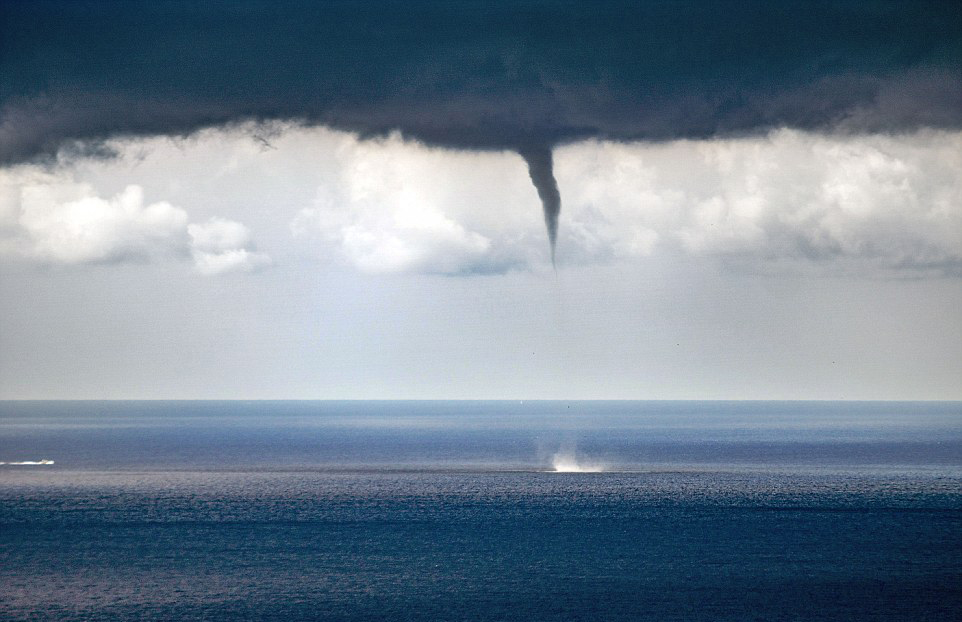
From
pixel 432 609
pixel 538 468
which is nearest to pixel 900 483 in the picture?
pixel 538 468

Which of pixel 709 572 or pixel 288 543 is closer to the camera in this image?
pixel 709 572

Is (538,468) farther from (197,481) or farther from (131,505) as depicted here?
(131,505)

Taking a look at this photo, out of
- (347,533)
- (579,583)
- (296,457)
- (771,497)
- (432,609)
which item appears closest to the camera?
(432,609)

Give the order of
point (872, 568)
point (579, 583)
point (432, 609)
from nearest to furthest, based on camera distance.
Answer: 1. point (432, 609)
2. point (579, 583)
3. point (872, 568)

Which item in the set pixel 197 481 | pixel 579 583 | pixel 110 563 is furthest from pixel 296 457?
pixel 579 583

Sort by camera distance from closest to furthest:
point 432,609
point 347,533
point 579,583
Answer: point 432,609, point 579,583, point 347,533

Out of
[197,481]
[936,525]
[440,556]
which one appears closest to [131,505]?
[197,481]

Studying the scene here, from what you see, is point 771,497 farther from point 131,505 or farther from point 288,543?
point 131,505

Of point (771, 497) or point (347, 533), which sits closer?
point (347, 533)

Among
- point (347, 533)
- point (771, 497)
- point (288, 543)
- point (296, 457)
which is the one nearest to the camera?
point (288, 543)
